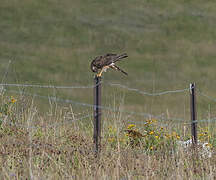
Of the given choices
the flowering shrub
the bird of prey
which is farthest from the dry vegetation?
the bird of prey

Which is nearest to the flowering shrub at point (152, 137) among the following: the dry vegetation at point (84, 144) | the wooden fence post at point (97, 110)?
the dry vegetation at point (84, 144)

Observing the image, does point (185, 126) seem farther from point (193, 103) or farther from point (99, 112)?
point (99, 112)

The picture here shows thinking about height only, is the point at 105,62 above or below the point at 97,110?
above

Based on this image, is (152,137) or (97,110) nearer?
(97,110)

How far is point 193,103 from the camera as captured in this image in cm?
780

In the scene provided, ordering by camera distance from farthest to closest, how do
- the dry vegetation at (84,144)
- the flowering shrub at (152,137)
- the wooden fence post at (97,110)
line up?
the flowering shrub at (152,137) < the wooden fence post at (97,110) < the dry vegetation at (84,144)

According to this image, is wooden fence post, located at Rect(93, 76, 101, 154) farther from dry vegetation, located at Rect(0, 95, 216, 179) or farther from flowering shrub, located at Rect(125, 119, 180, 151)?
flowering shrub, located at Rect(125, 119, 180, 151)

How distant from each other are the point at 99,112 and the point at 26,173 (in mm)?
1717

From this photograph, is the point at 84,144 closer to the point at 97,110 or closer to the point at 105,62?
the point at 97,110

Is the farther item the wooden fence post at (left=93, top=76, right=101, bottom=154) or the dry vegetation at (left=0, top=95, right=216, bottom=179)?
the wooden fence post at (left=93, top=76, right=101, bottom=154)

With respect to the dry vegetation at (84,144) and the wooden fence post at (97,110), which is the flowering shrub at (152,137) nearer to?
the dry vegetation at (84,144)

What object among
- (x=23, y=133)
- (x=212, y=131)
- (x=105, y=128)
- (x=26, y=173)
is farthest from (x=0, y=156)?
(x=212, y=131)

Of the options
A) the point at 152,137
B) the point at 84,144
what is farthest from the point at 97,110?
the point at 152,137

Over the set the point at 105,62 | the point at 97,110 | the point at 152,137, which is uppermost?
the point at 105,62
